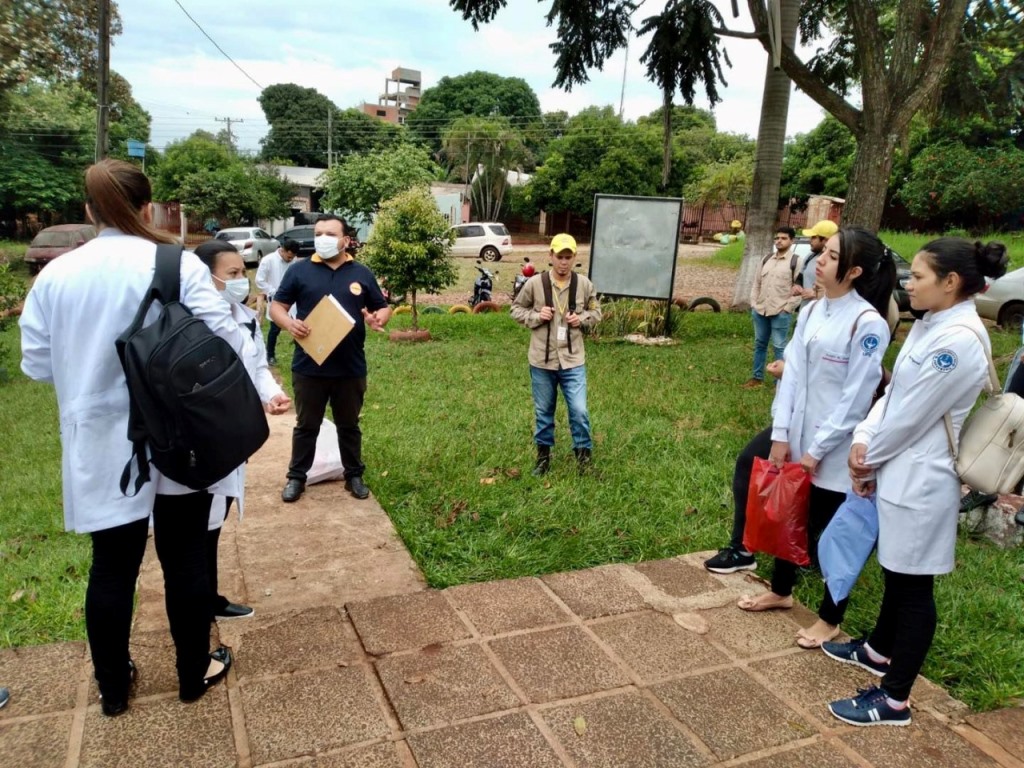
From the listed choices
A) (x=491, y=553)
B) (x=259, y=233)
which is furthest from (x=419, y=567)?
(x=259, y=233)

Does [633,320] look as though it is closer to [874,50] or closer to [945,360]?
[874,50]

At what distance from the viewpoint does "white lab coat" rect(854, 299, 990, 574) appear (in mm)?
2443

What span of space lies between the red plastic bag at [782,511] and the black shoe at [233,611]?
218 centimetres

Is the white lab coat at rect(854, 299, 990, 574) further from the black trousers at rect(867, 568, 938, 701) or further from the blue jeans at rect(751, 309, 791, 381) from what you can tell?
the blue jeans at rect(751, 309, 791, 381)

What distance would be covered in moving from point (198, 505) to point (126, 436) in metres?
0.32

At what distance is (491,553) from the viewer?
158 inches

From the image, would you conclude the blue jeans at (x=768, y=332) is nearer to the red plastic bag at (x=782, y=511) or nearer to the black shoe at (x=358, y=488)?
the black shoe at (x=358, y=488)

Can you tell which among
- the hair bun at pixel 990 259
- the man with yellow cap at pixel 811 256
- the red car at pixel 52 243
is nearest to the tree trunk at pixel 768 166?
the man with yellow cap at pixel 811 256

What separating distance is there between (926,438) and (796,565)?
1.04 metres

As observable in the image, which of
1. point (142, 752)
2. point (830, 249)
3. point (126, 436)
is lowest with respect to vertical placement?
point (142, 752)

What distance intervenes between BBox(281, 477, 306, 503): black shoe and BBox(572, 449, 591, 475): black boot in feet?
5.90

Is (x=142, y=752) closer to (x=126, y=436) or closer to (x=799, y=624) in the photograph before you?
(x=126, y=436)

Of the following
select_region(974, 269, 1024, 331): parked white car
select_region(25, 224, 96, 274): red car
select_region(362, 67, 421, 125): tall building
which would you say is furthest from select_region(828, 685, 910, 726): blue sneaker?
select_region(362, 67, 421, 125): tall building

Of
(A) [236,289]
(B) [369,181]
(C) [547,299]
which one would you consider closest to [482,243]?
(B) [369,181]
